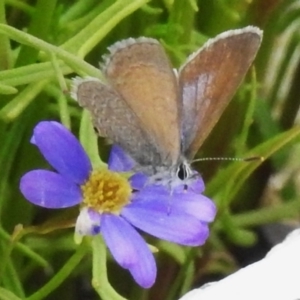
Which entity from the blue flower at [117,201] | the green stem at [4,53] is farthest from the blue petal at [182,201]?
the green stem at [4,53]

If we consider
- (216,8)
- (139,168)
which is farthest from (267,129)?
(139,168)

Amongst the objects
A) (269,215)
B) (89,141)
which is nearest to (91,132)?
(89,141)

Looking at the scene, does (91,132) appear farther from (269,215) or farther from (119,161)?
(269,215)

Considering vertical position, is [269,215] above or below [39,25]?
below

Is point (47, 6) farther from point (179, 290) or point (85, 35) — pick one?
point (179, 290)

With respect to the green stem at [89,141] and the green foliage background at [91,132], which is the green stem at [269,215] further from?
the green stem at [89,141]

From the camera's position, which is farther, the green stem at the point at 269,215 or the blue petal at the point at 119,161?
the green stem at the point at 269,215
